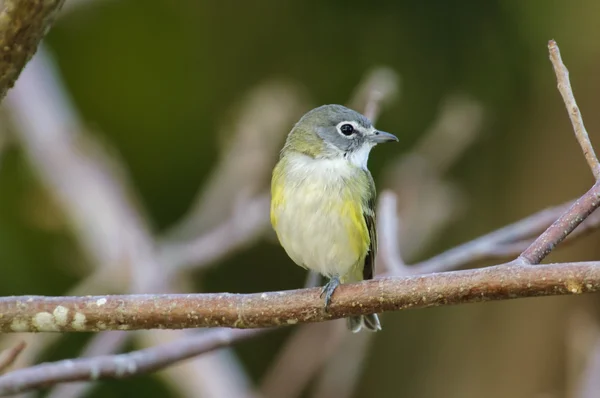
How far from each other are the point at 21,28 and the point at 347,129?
160 cm

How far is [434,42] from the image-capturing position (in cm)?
480

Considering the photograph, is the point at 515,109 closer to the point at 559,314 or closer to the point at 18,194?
the point at 559,314

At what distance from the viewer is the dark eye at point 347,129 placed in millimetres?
3021

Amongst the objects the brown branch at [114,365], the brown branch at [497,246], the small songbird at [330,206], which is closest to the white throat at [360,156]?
the small songbird at [330,206]

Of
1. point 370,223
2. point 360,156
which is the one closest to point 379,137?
point 360,156

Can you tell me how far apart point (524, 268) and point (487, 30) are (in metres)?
3.36

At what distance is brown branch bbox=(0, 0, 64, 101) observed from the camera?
1567 millimetres

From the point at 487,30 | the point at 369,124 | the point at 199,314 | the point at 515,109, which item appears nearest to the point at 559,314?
the point at 515,109

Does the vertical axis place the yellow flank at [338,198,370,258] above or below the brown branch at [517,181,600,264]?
below

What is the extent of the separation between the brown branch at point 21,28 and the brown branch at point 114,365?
0.95 meters

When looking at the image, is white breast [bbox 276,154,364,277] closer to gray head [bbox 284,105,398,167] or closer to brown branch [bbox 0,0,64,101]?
gray head [bbox 284,105,398,167]

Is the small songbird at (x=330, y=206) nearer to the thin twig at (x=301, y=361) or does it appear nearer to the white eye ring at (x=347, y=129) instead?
the white eye ring at (x=347, y=129)

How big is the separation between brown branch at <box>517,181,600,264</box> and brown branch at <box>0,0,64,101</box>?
106 cm

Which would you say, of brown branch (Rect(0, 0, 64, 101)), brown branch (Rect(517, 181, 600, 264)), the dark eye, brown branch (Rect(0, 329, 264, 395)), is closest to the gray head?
the dark eye
